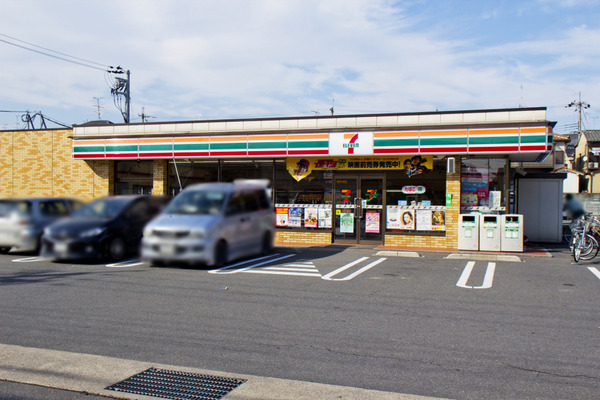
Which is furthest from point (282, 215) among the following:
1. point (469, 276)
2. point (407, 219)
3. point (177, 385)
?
point (177, 385)

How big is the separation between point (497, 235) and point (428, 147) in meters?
3.38

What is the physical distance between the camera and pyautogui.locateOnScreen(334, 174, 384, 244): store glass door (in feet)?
55.3

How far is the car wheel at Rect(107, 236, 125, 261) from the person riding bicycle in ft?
47.4

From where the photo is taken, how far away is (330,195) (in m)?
17.4

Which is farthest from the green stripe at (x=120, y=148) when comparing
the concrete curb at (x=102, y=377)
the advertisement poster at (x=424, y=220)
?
the concrete curb at (x=102, y=377)

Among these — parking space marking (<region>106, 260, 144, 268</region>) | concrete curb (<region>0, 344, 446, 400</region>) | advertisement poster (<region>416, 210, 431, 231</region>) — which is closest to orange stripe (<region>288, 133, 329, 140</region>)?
advertisement poster (<region>416, 210, 431, 231</region>)

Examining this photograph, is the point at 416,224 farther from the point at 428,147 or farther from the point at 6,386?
the point at 6,386

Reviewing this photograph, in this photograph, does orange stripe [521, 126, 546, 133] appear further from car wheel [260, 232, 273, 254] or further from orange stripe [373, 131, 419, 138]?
car wheel [260, 232, 273, 254]

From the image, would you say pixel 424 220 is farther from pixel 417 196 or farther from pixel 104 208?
pixel 104 208

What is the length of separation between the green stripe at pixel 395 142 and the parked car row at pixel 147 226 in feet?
18.2

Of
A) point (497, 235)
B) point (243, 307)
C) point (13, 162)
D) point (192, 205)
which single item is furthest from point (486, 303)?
point (13, 162)

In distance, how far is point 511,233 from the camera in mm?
14812

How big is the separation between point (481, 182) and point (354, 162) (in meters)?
4.15

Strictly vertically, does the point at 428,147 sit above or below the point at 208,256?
above
